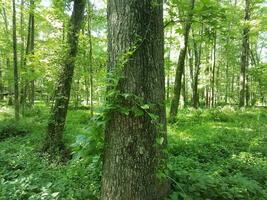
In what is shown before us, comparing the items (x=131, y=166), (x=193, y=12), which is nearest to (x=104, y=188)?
(x=131, y=166)

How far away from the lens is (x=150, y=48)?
108 inches

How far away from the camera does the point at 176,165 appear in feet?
14.5

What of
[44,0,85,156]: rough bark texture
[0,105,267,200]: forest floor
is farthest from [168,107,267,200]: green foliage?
[44,0,85,156]: rough bark texture

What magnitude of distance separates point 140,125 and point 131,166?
408 mm

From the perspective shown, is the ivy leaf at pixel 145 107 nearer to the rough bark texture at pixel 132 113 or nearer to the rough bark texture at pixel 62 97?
the rough bark texture at pixel 132 113

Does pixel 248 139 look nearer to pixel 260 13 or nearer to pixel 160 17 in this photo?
pixel 160 17

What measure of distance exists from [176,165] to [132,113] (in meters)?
2.14

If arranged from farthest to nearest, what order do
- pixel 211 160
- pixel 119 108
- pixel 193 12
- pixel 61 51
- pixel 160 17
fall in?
pixel 61 51, pixel 211 160, pixel 193 12, pixel 160 17, pixel 119 108

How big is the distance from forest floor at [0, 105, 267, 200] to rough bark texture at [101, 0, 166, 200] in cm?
28

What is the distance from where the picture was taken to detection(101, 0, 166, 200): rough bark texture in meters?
2.64

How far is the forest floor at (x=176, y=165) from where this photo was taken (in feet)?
10.3

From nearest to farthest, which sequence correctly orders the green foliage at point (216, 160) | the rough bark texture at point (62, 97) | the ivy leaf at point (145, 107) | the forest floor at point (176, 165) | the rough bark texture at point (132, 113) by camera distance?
the ivy leaf at point (145, 107)
the rough bark texture at point (132, 113)
the forest floor at point (176, 165)
the green foliage at point (216, 160)
the rough bark texture at point (62, 97)

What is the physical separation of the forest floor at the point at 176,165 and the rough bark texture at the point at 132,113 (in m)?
0.28

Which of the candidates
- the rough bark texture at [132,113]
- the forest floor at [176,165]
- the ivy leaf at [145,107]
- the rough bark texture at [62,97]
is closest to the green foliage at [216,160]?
the forest floor at [176,165]
